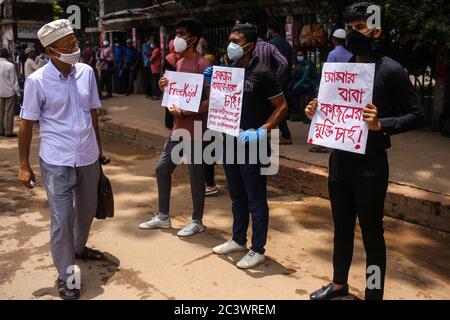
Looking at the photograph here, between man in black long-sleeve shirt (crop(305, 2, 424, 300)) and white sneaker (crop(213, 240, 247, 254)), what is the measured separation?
1.21 meters

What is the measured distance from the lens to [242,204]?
418cm

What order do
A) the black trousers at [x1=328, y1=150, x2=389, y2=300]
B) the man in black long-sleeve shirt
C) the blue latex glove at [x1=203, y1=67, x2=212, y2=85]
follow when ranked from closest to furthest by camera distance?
the man in black long-sleeve shirt < the black trousers at [x1=328, y1=150, x2=389, y2=300] < the blue latex glove at [x1=203, y1=67, x2=212, y2=85]

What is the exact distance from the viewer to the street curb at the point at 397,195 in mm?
5008

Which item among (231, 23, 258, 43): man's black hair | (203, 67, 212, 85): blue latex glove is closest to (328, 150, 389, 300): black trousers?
(231, 23, 258, 43): man's black hair

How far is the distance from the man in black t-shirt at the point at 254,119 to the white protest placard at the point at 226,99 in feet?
0.16

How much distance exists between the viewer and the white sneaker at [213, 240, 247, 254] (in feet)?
14.0

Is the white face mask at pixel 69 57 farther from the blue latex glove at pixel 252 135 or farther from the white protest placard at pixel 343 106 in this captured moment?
the white protest placard at pixel 343 106

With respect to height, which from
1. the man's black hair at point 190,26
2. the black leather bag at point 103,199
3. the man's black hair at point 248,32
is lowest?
the black leather bag at point 103,199

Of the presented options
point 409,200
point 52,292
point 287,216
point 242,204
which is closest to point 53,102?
point 52,292

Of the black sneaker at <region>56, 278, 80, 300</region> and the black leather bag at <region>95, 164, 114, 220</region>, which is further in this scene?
the black leather bag at <region>95, 164, 114, 220</region>

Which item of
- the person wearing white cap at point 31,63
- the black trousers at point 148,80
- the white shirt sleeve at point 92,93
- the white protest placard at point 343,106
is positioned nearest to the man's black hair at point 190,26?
the white shirt sleeve at point 92,93

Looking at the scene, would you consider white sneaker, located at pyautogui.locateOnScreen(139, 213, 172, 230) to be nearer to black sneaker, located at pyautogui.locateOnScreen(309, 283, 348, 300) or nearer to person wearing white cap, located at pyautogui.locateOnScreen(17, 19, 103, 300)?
person wearing white cap, located at pyautogui.locateOnScreen(17, 19, 103, 300)
